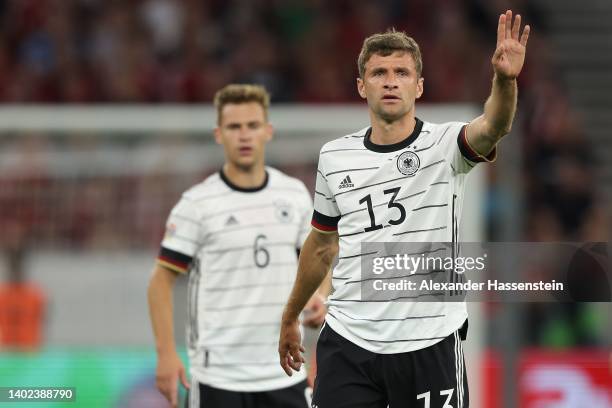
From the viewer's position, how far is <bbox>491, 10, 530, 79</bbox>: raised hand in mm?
4320

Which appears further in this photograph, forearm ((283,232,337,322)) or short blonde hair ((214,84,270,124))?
short blonde hair ((214,84,270,124))

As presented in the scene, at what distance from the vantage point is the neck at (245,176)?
21.0ft

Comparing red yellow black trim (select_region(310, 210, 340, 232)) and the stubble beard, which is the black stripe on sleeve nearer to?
red yellow black trim (select_region(310, 210, 340, 232))

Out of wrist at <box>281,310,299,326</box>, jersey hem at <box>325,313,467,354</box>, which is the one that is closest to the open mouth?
jersey hem at <box>325,313,467,354</box>

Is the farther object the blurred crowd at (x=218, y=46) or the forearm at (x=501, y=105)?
the blurred crowd at (x=218, y=46)

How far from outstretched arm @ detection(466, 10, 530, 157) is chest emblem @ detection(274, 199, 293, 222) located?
1.98 m

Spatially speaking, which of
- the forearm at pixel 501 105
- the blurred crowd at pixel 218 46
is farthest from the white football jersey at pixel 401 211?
the blurred crowd at pixel 218 46

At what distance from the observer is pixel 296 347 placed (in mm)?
5094

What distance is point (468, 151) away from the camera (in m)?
4.62

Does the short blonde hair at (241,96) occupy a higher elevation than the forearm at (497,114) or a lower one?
higher

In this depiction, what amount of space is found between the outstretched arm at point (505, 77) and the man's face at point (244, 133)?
2.08 meters

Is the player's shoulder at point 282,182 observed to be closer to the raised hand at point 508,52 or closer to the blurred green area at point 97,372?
the raised hand at point 508,52

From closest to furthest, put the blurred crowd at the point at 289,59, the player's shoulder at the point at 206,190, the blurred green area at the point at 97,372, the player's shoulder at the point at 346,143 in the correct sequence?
1. the player's shoulder at the point at 346,143
2. the player's shoulder at the point at 206,190
3. the blurred green area at the point at 97,372
4. the blurred crowd at the point at 289,59

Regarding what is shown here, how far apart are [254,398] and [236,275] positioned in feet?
1.91
